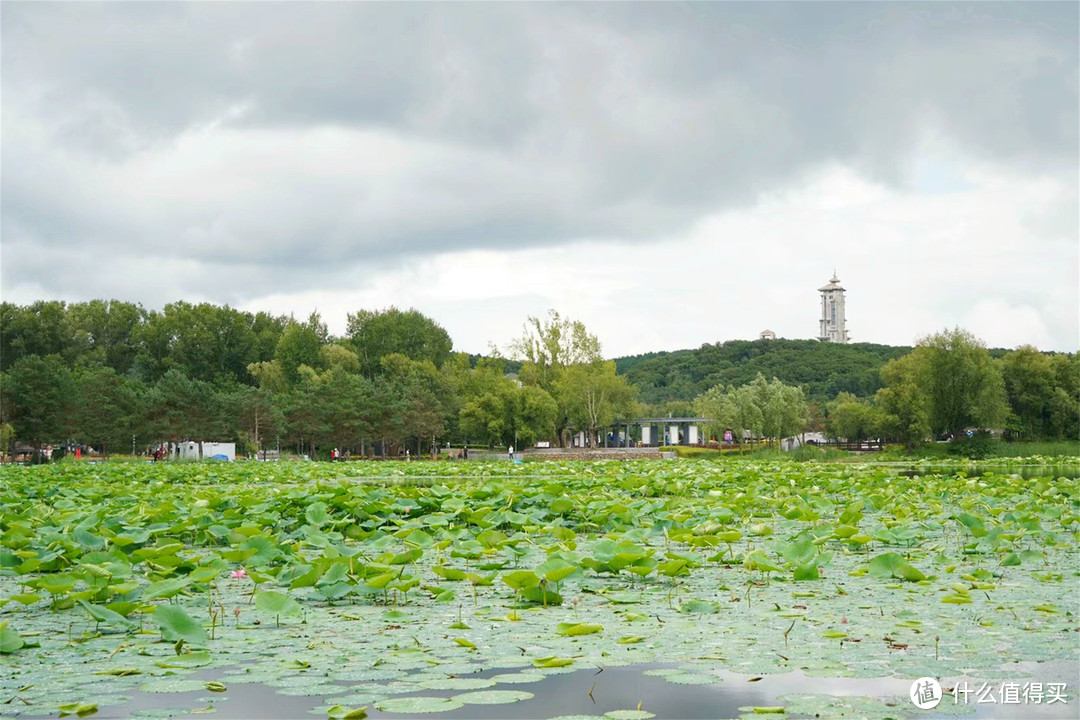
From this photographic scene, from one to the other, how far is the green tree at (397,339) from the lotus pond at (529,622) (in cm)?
6385

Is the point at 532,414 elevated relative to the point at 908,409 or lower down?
elevated

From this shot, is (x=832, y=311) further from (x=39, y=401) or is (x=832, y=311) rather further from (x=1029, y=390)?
(x=39, y=401)

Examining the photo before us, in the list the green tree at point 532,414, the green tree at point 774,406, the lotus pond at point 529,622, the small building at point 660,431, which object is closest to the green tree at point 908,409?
the green tree at point 774,406

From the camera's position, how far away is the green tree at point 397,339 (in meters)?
71.4

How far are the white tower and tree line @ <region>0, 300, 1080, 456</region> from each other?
100709 mm

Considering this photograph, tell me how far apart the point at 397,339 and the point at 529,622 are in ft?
222

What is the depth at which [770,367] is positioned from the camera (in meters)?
86.1

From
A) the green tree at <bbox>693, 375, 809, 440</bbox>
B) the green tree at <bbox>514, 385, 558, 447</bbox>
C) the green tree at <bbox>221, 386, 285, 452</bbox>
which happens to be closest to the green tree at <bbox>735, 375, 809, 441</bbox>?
the green tree at <bbox>693, 375, 809, 440</bbox>

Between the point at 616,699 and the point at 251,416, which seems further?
the point at 251,416

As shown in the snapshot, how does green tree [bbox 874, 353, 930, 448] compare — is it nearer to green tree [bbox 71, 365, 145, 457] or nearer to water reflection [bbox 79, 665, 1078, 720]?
green tree [bbox 71, 365, 145, 457]

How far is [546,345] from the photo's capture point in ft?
178

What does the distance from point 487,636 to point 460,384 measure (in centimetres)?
5324

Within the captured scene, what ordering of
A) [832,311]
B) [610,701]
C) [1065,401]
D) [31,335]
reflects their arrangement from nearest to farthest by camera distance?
1. [610,701]
2. [1065,401]
3. [31,335]
4. [832,311]

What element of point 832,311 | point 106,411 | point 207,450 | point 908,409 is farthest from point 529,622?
point 832,311
